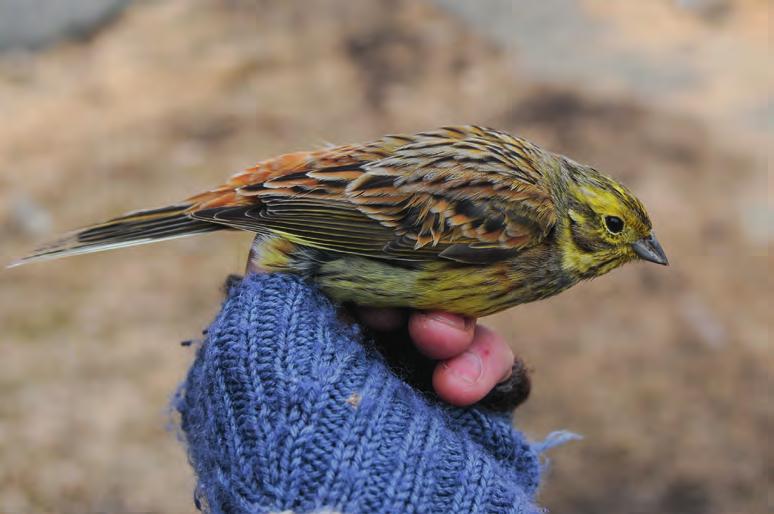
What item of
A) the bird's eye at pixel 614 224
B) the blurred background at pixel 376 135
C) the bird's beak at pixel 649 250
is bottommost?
the blurred background at pixel 376 135

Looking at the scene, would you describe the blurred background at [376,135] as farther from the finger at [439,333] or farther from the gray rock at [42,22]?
the finger at [439,333]

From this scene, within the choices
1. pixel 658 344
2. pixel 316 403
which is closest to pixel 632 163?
pixel 658 344

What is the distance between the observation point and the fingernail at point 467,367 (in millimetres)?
3404

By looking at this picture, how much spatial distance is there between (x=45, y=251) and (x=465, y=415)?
170cm

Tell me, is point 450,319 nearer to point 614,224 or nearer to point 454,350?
point 454,350

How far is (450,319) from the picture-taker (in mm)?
3404

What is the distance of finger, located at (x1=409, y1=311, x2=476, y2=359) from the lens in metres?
3.37

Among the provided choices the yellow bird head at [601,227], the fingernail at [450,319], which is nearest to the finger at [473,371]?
the fingernail at [450,319]

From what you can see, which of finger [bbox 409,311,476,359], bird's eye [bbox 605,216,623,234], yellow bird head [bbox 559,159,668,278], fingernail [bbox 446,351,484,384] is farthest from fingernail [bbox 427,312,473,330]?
bird's eye [bbox 605,216,623,234]

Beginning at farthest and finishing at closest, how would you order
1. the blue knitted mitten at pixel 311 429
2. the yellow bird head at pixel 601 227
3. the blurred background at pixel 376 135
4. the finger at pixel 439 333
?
the blurred background at pixel 376 135, the yellow bird head at pixel 601 227, the finger at pixel 439 333, the blue knitted mitten at pixel 311 429

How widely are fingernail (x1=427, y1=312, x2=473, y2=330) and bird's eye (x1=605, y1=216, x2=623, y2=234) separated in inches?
30.9

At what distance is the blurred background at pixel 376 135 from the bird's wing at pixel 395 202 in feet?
7.50

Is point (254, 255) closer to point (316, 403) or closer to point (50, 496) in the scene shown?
point (316, 403)

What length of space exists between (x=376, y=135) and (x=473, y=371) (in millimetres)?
6782
